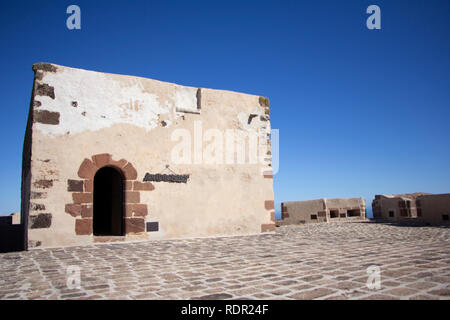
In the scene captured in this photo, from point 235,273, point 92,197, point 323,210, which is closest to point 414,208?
point 323,210

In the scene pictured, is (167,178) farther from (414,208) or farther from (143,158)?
(414,208)

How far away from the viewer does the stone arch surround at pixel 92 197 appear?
709cm

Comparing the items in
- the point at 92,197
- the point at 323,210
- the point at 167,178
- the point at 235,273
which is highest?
the point at 167,178

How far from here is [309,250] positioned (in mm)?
5656

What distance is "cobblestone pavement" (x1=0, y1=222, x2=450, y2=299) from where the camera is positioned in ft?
9.95

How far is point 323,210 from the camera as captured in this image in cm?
1413

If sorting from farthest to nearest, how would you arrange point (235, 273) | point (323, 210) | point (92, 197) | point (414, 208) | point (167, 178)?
point (323, 210)
point (414, 208)
point (167, 178)
point (92, 197)
point (235, 273)

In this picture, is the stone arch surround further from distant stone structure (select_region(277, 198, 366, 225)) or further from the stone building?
distant stone structure (select_region(277, 198, 366, 225))

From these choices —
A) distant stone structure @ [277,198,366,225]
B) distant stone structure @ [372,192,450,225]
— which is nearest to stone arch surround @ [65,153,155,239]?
distant stone structure @ [277,198,366,225]

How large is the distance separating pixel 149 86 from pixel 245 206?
153 inches

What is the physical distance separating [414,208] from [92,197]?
1209cm

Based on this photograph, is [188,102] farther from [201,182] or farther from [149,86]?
[201,182]

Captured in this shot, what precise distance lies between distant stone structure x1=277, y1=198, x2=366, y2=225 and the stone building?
5354 millimetres
